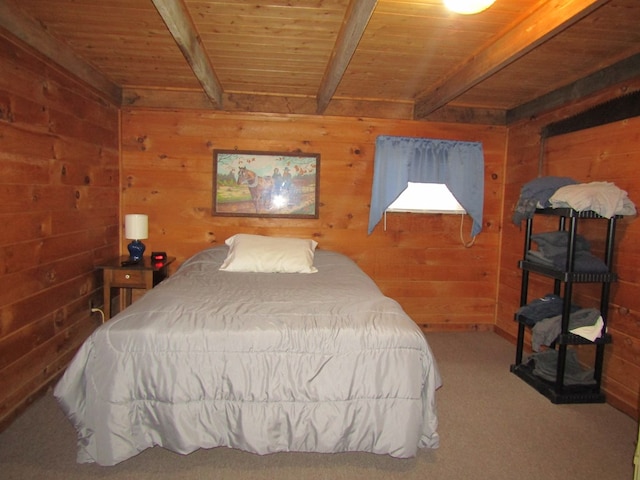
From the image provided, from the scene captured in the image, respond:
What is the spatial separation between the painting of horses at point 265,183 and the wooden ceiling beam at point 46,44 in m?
0.97

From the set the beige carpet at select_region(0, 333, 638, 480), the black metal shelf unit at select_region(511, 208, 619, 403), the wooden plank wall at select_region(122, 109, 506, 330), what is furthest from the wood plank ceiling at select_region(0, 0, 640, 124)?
the beige carpet at select_region(0, 333, 638, 480)

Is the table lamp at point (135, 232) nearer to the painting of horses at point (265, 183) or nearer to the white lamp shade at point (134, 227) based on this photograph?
the white lamp shade at point (134, 227)

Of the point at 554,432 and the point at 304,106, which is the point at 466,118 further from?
the point at 554,432

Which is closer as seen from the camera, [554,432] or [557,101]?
[554,432]

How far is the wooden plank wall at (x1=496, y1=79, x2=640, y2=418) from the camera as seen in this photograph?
2.27 m

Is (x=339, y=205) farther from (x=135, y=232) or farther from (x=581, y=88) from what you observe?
(x=581, y=88)

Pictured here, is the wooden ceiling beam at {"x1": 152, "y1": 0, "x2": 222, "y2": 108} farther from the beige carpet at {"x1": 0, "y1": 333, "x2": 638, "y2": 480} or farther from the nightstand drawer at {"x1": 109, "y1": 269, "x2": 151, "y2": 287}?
the beige carpet at {"x1": 0, "y1": 333, "x2": 638, "y2": 480}

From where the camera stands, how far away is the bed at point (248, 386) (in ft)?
5.22

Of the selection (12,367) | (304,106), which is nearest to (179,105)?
(304,106)

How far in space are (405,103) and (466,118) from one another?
1.84 ft

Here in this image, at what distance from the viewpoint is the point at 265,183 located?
10.9 feet

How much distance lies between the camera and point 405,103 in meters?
3.37

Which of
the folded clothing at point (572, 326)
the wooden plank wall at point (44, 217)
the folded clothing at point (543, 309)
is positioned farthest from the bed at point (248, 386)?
the folded clothing at point (543, 309)

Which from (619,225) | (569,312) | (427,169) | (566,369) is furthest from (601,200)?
(427,169)
